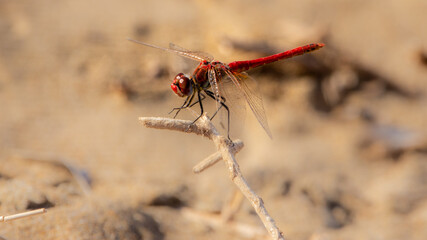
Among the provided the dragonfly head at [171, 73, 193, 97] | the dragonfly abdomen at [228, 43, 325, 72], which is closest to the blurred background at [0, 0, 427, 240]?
the dragonfly abdomen at [228, 43, 325, 72]

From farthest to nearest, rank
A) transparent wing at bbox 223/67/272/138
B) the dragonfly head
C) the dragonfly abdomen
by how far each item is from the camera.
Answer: the dragonfly abdomen, transparent wing at bbox 223/67/272/138, the dragonfly head

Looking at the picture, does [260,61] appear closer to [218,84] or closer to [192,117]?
[218,84]

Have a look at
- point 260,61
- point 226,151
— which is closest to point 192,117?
point 260,61

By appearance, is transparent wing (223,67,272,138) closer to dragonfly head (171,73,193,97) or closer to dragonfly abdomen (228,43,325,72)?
dragonfly abdomen (228,43,325,72)

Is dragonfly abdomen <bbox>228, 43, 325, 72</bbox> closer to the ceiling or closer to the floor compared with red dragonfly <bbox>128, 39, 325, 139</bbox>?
closer to the ceiling

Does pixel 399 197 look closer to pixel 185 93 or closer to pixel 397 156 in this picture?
pixel 397 156

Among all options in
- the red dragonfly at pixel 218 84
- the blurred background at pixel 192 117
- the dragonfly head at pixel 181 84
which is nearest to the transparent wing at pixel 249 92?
the red dragonfly at pixel 218 84
